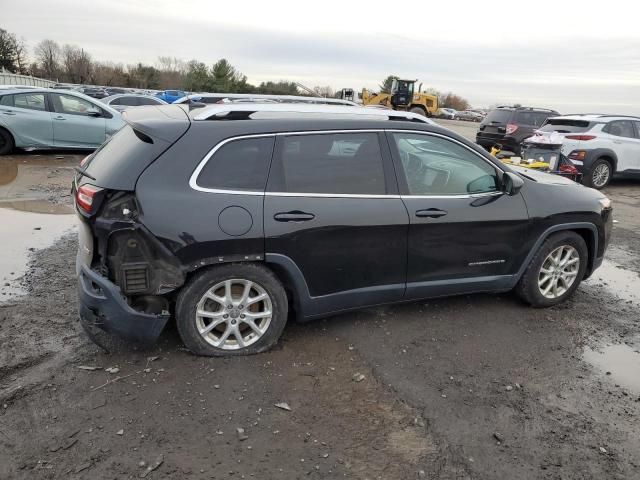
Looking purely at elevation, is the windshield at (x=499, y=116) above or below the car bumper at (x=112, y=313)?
Result: above

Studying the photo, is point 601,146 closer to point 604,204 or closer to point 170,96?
point 604,204

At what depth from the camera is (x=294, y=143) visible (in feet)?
12.0

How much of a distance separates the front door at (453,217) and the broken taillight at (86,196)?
2.13 metres

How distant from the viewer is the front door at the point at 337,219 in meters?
3.54

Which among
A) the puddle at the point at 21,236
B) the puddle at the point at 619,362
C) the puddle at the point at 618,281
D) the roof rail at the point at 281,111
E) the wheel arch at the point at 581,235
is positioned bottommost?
the puddle at the point at 619,362

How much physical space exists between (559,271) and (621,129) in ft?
29.9

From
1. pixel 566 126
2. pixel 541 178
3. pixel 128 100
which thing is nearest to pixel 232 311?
pixel 541 178

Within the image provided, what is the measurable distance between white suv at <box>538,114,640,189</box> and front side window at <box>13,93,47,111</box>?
461 inches

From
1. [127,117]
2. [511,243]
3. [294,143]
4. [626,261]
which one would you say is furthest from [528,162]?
[127,117]

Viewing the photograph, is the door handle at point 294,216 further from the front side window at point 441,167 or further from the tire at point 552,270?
the tire at point 552,270

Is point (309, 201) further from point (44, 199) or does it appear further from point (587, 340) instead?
point (44, 199)

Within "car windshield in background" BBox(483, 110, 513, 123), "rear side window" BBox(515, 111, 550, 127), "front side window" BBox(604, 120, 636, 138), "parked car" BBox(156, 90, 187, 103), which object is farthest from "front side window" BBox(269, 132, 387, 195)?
A: "parked car" BBox(156, 90, 187, 103)

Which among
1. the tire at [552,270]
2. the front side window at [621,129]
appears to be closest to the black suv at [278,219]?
the tire at [552,270]

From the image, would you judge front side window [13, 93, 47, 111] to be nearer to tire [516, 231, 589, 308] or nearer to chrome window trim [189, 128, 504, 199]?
chrome window trim [189, 128, 504, 199]
